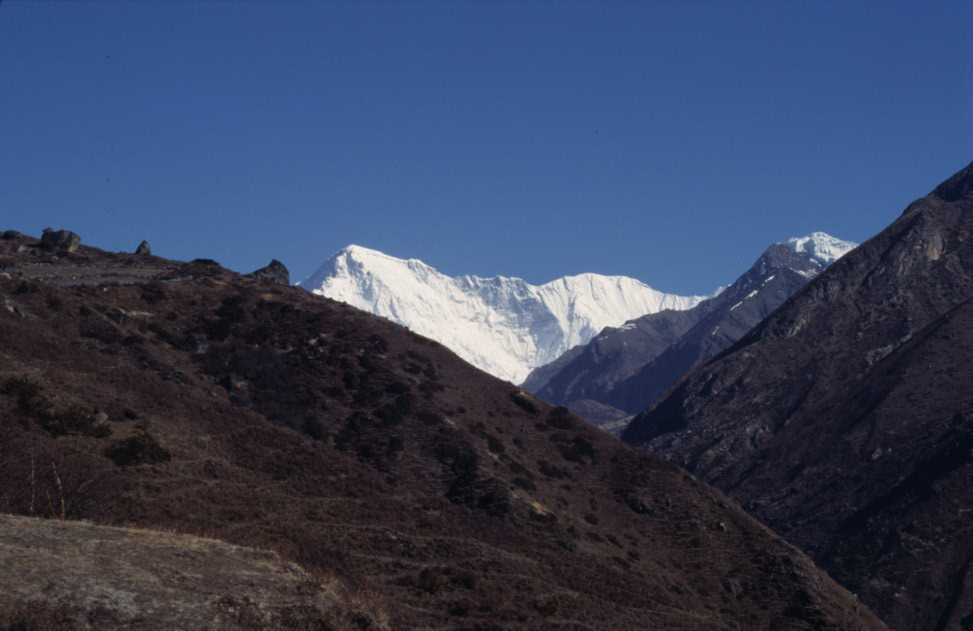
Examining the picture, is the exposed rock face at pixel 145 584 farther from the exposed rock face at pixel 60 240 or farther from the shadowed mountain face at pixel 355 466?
the exposed rock face at pixel 60 240

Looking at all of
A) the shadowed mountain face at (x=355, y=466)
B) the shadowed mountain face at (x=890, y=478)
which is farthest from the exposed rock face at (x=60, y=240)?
the shadowed mountain face at (x=890, y=478)

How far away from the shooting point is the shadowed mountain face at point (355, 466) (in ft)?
174

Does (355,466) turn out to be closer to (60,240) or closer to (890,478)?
(60,240)

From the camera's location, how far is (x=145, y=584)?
28.8m

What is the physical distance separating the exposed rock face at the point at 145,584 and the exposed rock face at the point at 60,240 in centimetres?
10155

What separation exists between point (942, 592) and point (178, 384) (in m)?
89.4

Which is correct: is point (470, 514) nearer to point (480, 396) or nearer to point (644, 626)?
point (644, 626)

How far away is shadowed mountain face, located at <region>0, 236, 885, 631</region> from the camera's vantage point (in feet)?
174

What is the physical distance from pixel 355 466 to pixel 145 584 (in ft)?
163

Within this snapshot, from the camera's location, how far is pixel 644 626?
6481 cm

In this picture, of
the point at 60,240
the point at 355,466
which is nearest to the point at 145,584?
the point at 355,466

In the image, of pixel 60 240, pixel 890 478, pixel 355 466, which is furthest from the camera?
pixel 890 478

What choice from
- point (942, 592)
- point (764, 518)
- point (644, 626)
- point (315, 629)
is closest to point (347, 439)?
point (644, 626)

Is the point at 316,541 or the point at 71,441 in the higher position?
the point at 71,441
